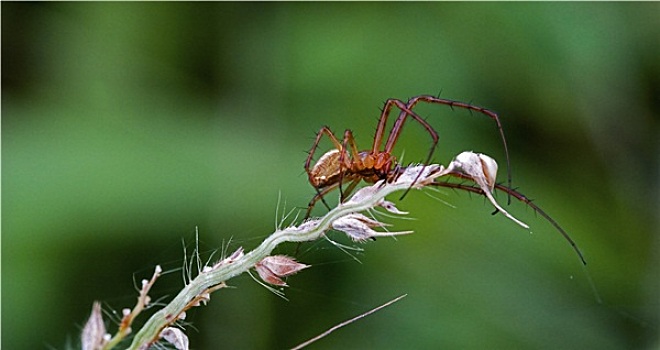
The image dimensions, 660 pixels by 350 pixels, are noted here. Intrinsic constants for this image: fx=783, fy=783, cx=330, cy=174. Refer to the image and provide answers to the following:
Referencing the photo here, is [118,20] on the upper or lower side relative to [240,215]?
upper

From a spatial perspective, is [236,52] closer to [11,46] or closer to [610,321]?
[11,46]

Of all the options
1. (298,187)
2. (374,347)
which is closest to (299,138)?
(298,187)

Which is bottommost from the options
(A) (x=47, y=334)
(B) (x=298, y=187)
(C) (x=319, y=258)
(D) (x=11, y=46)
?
(A) (x=47, y=334)

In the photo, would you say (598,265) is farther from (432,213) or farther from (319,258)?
(319,258)

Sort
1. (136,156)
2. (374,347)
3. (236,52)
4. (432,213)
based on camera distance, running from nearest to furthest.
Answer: (374,347) < (432,213) < (136,156) < (236,52)

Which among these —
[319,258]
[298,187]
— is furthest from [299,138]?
[319,258]

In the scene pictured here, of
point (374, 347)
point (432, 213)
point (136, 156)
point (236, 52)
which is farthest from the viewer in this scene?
point (236, 52)

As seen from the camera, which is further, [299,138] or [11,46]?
[11,46]
